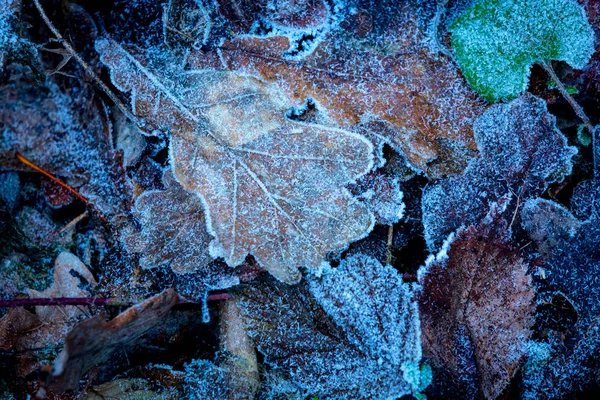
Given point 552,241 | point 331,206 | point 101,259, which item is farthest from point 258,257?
point 552,241

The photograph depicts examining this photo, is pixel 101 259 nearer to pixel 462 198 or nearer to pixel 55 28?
pixel 55 28

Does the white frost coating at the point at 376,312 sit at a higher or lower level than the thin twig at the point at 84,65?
lower

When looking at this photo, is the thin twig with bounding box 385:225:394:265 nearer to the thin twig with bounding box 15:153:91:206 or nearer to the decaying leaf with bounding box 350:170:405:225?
the decaying leaf with bounding box 350:170:405:225

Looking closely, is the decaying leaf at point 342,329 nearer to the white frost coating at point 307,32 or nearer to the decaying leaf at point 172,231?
the decaying leaf at point 172,231

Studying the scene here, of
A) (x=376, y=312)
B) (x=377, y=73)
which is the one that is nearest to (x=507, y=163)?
(x=377, y=73)

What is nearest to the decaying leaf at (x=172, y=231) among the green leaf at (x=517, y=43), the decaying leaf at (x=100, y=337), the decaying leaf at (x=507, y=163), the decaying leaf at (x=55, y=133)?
the decaying leaf at (x=100, y=337)

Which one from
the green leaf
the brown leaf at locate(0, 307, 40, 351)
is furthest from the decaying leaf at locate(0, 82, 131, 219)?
the green leaf

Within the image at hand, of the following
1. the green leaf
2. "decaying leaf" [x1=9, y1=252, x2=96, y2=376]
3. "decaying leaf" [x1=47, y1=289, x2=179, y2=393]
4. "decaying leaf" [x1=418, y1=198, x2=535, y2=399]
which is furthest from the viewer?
"decaying leaf" [x1=9, y1=252, x2=96, y2=376]
